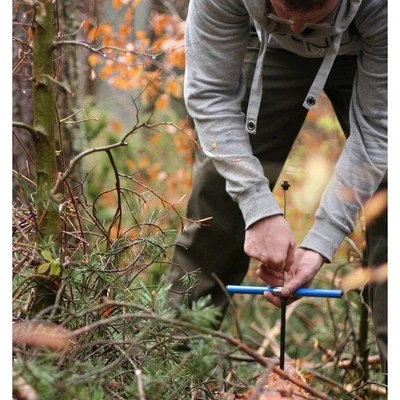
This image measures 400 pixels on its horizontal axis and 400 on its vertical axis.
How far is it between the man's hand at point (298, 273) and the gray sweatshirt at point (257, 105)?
33 millimetres

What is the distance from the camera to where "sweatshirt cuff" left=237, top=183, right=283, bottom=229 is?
218cm

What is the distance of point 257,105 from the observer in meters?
2.33

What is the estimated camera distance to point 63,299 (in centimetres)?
179

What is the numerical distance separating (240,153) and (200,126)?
0.15 meters

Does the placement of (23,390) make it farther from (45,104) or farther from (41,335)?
(45,104)

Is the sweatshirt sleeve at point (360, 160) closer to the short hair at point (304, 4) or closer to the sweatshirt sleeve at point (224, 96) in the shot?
the sweatshirt sleeve at point (224, 96)

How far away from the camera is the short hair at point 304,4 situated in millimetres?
1900

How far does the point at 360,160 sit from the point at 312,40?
37 cm

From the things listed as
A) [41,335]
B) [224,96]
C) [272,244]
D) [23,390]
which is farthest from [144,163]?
[23,390]

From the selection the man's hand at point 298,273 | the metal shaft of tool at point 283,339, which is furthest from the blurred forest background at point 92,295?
the man's hand at point 298,273

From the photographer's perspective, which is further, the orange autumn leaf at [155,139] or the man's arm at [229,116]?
the orange autumn leaf at [155,139]

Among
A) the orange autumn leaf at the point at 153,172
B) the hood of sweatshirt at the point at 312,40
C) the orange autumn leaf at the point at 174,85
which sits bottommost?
the orange autumn leaf at the point at 153,172

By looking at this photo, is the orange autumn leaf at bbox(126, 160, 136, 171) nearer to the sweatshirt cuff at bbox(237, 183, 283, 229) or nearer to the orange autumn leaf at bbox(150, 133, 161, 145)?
the orange autumn leaf at bbox(150, 133, 161, 145)
